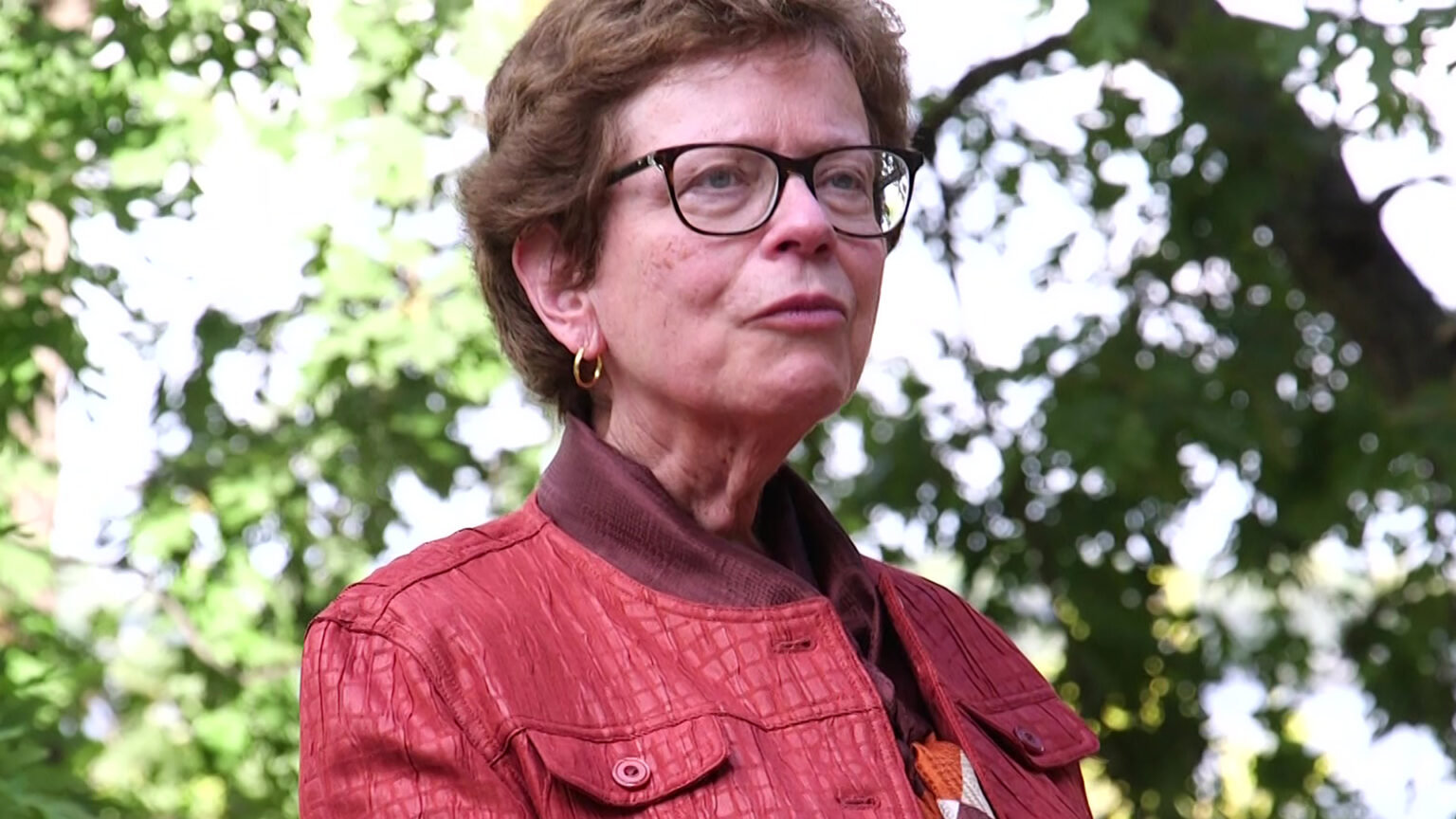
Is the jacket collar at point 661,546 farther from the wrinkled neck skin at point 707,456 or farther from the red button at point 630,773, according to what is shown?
the red button at point 630,773

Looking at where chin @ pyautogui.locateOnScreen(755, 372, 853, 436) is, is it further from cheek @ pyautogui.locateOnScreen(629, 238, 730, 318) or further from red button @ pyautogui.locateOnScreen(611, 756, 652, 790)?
red button @ pyautogui.locateOnScreen(611, 756, 652, 790)

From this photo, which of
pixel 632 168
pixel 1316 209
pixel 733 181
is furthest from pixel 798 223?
pixel 1316 209

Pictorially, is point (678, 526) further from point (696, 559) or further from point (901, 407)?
point (901, 407)

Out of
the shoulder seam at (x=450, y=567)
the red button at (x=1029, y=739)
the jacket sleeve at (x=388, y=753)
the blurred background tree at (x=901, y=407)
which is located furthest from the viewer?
the blurred background tree at (x=901, y=407)

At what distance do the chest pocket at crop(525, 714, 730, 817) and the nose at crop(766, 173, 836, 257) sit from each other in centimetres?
49

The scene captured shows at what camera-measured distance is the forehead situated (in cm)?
211

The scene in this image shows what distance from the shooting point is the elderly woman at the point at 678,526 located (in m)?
1.86

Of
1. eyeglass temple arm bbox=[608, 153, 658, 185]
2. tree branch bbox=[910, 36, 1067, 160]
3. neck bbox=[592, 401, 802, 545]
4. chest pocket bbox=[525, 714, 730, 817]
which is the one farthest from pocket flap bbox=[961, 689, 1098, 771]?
tree branch bbox=[910, 36, 1067, 160]

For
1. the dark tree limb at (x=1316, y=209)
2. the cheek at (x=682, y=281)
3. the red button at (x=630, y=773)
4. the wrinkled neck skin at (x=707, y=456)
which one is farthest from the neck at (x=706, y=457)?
the dark tree limb at (x=1316, y=209)

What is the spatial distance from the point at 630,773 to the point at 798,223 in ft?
1.92

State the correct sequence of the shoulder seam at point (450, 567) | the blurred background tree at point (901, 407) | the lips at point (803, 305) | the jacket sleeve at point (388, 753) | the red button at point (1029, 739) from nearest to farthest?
the jacket sleeve at point (388, 753) → the shoulder seam at point (450, 567) → the lips at point (803, 305) → the red button at point (1029, 739) → the blurred background tree at point (901, 407)

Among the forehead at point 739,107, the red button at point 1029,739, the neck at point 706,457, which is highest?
the forehead at point 739,107

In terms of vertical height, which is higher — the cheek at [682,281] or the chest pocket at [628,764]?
the cheek at [682,281]

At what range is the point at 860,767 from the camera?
1975 mm
